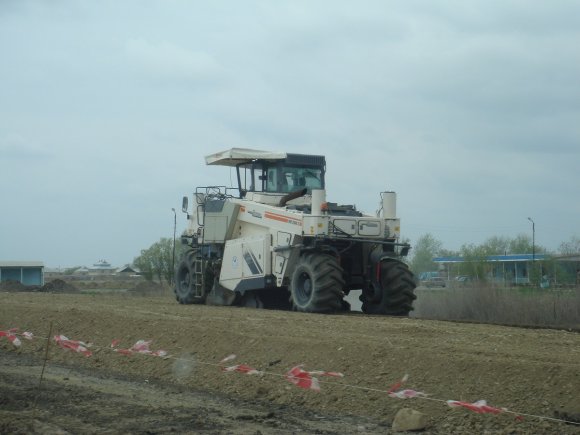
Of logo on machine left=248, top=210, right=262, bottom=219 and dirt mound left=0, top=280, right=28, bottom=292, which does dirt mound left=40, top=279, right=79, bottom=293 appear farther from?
logo on machine left=248, top=210, right=262, bottom=219

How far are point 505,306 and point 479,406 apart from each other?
50.7ft

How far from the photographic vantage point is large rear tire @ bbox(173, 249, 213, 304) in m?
23.1

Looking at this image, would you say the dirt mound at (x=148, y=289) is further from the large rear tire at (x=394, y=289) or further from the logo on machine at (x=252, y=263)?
the large rear tire at (x=394, y=289)

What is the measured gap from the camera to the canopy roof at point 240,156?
71.2 feet

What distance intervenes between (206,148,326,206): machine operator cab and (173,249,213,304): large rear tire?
2.76m

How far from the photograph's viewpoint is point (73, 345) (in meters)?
15.2

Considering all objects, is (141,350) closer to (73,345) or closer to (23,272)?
(73,345)

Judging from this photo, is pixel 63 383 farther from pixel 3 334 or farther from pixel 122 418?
pixel 3 334

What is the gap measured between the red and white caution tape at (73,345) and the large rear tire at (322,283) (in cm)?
510

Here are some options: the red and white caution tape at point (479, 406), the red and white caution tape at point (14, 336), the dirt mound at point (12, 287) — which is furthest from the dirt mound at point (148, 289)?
the red and white caution tape at point (479, 406)

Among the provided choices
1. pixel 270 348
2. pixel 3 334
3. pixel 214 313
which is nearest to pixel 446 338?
pixel 270 348

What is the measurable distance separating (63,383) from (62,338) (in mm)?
4073

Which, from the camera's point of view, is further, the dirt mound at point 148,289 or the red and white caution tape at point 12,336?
the dirt mound at point 148,289

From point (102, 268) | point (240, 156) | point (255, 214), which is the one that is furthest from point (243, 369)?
point (102, 268)
